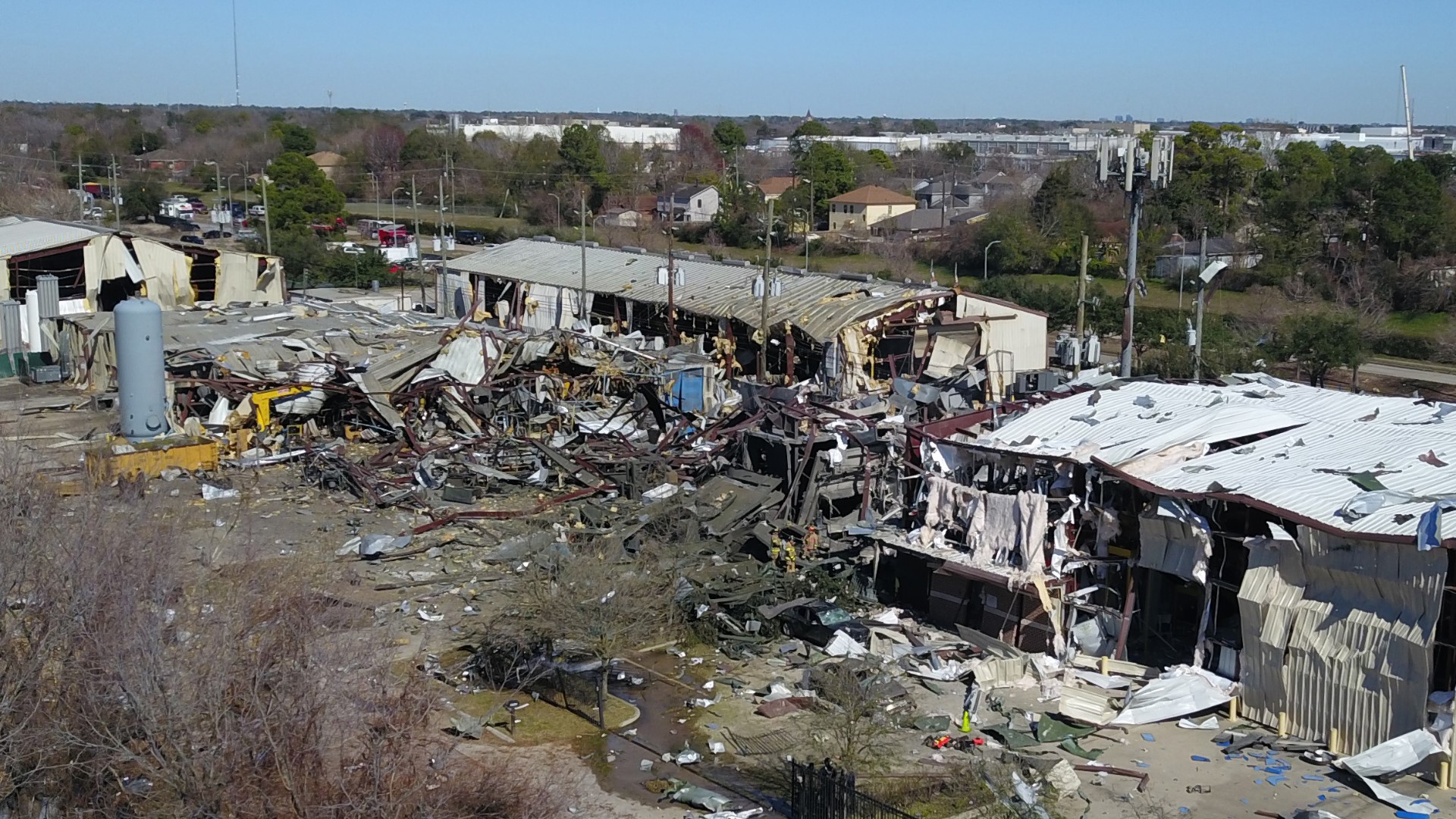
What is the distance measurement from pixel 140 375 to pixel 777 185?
A: 57.3 metres

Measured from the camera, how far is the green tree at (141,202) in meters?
65.9

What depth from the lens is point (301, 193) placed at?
193ft

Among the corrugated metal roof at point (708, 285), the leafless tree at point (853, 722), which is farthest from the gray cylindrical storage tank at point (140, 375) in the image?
the leafless tree at point (853, 722)

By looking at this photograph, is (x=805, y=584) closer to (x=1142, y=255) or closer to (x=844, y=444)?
(x=844, y=444)

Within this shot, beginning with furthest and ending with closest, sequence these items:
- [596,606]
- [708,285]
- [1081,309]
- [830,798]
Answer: [708,285], [1081,309], [596,606], [830,798]

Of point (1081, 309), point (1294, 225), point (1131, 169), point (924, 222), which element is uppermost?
point (1131, 169)

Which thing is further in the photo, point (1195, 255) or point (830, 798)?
point (1195, 255)

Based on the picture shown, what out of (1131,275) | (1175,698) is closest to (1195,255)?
(1131,275)

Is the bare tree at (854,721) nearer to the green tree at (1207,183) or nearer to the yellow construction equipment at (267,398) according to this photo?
the yellow construction equipment at (267,398)

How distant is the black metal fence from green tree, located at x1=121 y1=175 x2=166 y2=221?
64.1 m

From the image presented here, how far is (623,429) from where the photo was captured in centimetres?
2303

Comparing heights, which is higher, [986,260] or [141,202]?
[141,202]

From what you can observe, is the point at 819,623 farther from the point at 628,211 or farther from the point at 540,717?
the point at 628,211

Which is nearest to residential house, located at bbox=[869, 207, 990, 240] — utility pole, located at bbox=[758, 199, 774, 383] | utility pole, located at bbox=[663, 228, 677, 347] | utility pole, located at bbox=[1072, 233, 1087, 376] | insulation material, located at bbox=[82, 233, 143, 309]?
utility pole, located at bbox=[663, 228, 677, 347]
